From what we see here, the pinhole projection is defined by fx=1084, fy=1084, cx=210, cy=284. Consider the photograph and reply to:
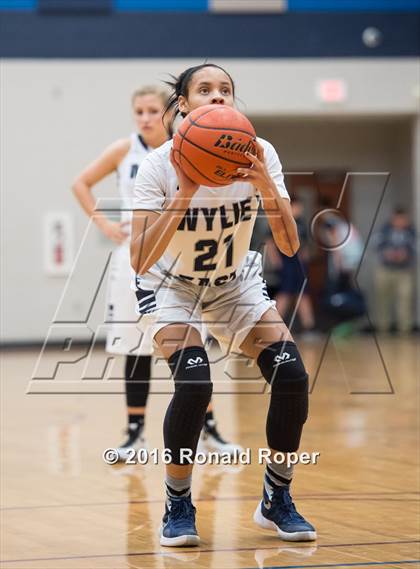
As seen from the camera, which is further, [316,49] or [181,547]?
[316,49]

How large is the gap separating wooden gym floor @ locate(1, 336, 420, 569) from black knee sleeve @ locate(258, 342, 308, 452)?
38 centimetres

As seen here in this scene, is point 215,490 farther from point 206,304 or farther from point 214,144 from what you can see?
point 214,144

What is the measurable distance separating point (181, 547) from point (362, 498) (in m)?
1.14

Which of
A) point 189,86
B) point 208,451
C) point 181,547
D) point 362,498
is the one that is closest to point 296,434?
point 181,547

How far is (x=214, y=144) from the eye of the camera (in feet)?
11.7

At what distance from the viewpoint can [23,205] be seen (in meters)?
14.5

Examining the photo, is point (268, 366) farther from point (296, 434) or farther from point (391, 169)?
point (391, 169)

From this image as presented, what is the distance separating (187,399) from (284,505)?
1.84 ft

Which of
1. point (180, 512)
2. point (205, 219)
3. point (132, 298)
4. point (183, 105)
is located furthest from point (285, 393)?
point (132, 298)

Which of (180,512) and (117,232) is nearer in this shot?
(180,512)

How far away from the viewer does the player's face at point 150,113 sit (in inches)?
230

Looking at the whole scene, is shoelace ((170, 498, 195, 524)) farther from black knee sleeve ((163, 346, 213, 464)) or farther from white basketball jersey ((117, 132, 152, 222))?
white basketball jersey ((117, 132, 152, 222))

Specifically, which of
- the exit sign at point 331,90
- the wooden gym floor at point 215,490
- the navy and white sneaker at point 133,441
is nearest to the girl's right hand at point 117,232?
the navy and white sneaker at point 133,441

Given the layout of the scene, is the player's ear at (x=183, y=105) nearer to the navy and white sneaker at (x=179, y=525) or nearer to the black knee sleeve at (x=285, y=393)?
the black knee sleeve at (x=285, y=393)
